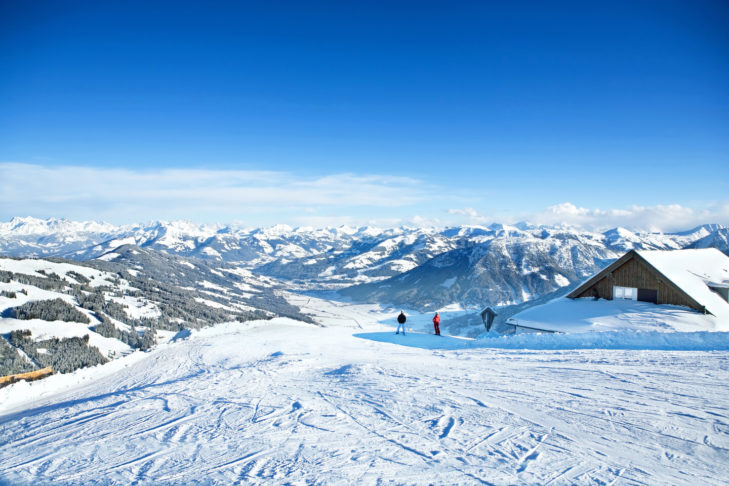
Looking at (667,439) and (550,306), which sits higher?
(667,439)

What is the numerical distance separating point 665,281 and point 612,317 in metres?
4.65

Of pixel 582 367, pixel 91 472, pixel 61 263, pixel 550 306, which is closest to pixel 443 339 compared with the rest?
pixel 582 367

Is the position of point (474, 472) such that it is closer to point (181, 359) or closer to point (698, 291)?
point (181, 359)

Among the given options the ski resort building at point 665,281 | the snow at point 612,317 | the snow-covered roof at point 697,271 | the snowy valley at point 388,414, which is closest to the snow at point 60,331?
the snowy valley at point 388,414

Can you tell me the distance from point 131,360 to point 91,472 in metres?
14.2

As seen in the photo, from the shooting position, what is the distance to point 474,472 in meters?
5.89

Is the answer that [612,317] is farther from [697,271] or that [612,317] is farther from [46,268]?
[46,268]

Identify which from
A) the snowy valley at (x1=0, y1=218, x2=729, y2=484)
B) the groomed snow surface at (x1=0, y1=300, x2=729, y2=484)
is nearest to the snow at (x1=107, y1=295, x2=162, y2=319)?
the snowy valley at (x1=0, y1=218, x2=729, y2=484)

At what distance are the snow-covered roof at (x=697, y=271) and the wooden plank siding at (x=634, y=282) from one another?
33 cm

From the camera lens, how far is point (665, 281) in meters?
23.8

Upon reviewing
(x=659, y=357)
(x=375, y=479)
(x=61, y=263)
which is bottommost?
(x=61, y=263)

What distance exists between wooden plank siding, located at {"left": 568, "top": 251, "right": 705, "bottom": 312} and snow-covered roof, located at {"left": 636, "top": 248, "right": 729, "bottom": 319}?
33 centimetres

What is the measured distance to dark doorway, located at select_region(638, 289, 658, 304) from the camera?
958 inches

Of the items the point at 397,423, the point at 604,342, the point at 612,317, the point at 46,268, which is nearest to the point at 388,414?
the point at 397,423
